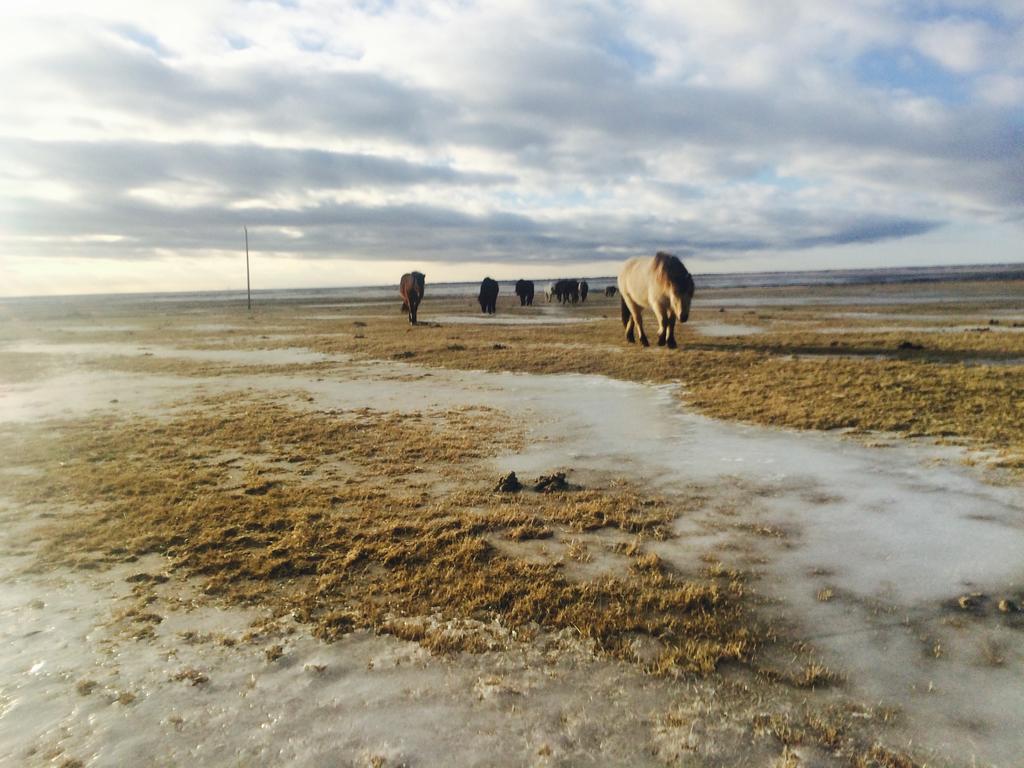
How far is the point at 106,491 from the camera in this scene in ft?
19.1

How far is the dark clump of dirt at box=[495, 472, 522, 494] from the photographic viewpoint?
5.59 metres

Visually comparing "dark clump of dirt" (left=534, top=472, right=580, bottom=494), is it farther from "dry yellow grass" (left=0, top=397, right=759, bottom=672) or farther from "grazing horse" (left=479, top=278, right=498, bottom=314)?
"grazing horse" (left=479, top=278, right=498, bottom=314)

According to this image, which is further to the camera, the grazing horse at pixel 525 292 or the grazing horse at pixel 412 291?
the grazing horse at pixel 525 292

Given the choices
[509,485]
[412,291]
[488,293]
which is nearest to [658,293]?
[509,485]

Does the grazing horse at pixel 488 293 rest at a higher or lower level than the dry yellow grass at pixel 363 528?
higher

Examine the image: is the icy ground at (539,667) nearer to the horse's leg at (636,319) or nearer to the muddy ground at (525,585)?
the muddy ground at (525,585)

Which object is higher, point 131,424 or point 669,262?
point 669,262

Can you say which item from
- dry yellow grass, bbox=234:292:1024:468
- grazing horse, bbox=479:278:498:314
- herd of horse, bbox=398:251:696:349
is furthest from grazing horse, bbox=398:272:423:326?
herd of horse, bbox=398:251:696:349

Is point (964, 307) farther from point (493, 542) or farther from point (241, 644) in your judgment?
point (241, 644)

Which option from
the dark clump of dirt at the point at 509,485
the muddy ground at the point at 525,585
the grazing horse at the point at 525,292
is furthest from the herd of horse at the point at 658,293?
the grazing horse at the point at 525,292

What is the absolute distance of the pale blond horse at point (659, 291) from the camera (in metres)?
14.8

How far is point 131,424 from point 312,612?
6.91 m

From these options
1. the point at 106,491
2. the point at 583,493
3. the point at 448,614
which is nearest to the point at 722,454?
the point at 583,493

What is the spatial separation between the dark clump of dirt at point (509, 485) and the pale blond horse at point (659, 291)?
9913 millimetres
